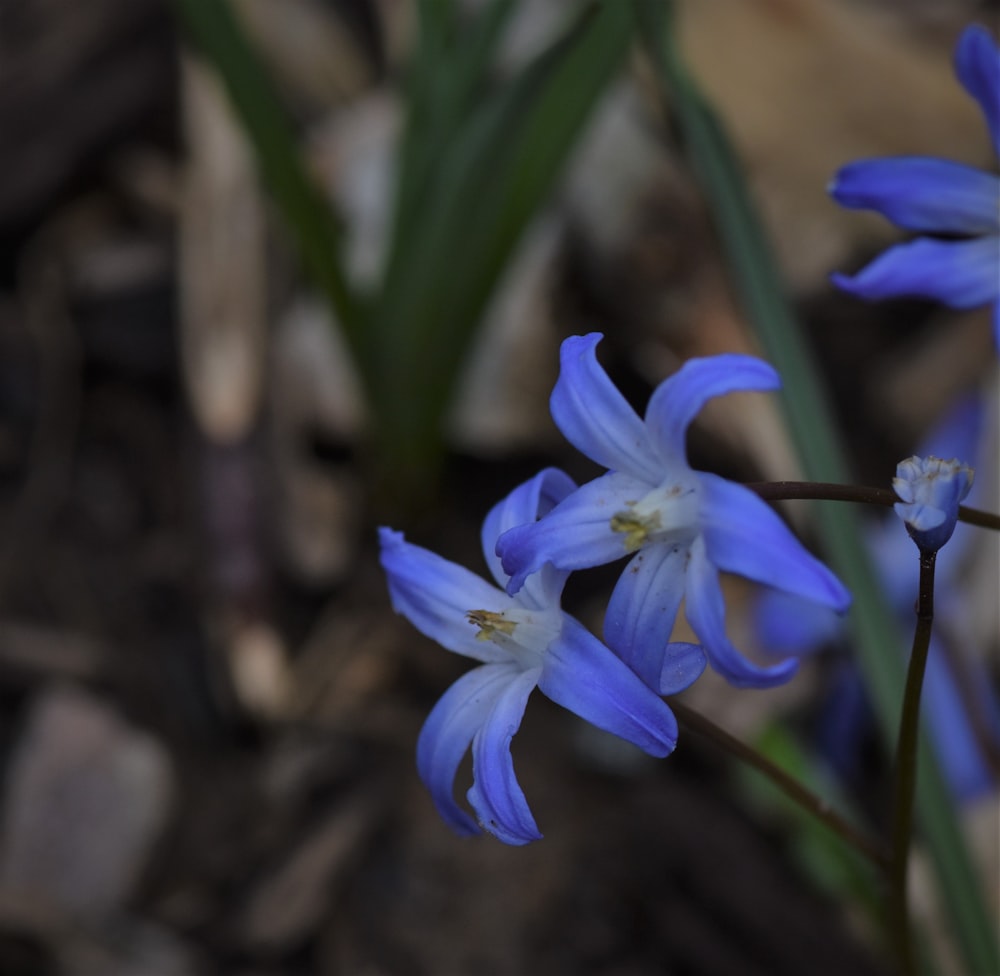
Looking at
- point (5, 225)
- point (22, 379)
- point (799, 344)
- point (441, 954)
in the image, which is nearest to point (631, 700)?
point (799, 344)

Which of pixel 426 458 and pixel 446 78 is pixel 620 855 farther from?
pixel 446 78

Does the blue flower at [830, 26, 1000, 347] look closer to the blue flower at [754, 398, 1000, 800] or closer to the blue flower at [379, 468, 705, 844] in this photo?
the blue flower at [379, 468, 705, 844]

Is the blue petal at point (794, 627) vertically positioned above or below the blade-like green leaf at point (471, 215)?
below

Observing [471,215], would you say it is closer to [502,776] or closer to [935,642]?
[935,642]

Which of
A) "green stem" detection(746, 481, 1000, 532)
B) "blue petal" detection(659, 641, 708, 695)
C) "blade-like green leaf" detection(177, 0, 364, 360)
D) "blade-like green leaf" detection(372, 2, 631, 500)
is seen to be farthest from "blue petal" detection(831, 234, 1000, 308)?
"blade-like green leaf" detection(177, 0, 364, 360)

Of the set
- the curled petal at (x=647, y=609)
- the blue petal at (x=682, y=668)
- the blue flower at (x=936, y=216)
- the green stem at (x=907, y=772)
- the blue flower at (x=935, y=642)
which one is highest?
the blue flower at (x=936, y=216)

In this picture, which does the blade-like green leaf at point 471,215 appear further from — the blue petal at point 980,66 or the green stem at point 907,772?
the green stem at point 907,772

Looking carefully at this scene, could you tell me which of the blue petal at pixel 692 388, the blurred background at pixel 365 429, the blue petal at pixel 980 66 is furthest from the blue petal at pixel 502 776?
the blurred background at pixel 365 429

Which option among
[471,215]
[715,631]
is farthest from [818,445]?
[715,631]
